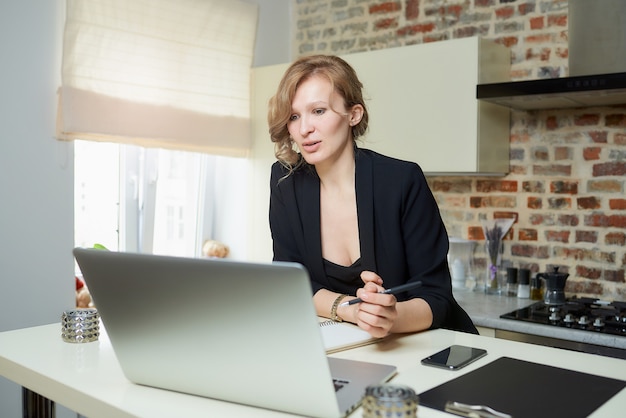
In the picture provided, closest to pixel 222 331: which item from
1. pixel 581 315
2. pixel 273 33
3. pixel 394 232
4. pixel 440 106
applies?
pixel 394 232

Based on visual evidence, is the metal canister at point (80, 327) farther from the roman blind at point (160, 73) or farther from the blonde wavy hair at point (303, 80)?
the roman blind at point (160, 73)

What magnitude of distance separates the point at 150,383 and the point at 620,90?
81.6 inches

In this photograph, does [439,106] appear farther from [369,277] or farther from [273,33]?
[369,277]

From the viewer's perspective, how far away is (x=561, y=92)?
254 centimetres

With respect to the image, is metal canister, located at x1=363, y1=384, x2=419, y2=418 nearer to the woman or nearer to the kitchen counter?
the woman

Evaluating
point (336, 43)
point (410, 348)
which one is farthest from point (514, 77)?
point (410, 348)

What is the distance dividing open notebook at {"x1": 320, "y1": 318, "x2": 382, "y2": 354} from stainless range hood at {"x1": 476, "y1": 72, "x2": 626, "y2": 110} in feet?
4.73

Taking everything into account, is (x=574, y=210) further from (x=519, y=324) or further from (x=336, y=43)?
(x=336, y=43)

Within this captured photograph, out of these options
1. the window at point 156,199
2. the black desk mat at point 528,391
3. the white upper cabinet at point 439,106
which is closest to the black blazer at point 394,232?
the black desk mat at point 528,391

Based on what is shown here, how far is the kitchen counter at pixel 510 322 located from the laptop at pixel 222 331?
4.72 feet

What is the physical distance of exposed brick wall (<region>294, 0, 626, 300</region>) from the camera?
9.79 ft

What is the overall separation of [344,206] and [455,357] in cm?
68

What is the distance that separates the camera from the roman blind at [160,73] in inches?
118

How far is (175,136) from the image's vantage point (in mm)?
3420
